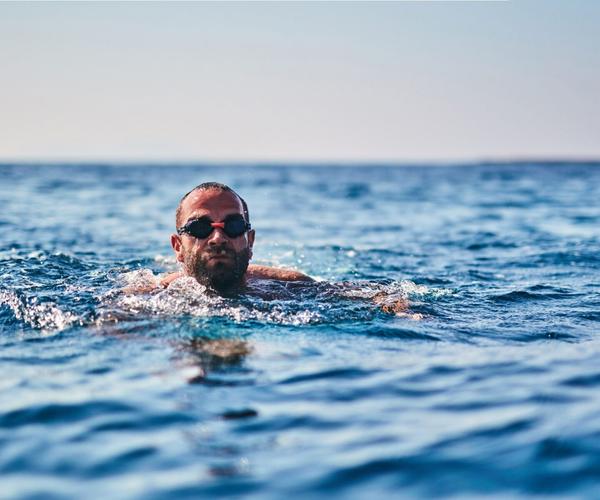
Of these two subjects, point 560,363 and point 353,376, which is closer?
point 353,376

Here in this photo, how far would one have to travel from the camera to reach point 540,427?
4.00m

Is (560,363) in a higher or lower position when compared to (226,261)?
lower

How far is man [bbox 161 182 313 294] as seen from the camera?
271 inches

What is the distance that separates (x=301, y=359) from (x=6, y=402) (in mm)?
1998

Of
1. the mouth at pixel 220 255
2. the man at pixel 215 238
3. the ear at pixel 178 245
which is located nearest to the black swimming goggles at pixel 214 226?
the man at pixel 215 238

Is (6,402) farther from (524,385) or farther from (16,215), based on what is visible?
(16,215)

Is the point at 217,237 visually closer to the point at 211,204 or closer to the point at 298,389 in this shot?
the point at 211,204

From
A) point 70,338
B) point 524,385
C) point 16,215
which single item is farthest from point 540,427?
point 16,215

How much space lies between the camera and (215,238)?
269 inches

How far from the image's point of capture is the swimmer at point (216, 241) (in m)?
6.88

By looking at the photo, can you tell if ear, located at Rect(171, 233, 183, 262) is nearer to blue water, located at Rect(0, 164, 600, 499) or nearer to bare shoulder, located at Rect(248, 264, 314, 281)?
blue water, located at Rect(0, 164, 600, 499)

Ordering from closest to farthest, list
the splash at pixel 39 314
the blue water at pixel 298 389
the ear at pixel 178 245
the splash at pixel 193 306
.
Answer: the blue water at pixel 298 389
the splash at pixel 39 314
the splash at pixel 193 306
the ear at pixel 178 245

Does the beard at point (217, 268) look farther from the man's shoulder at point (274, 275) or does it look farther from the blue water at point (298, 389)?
the man's shoulder at point (274, 275)

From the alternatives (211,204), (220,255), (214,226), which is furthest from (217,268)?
(211,204)
